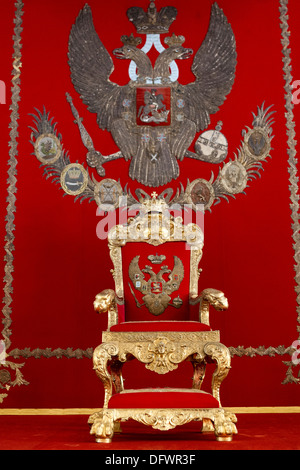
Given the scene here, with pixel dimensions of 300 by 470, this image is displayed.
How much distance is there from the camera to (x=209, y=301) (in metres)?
3.04

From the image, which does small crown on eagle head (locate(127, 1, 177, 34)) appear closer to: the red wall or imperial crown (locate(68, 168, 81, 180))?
the red wall

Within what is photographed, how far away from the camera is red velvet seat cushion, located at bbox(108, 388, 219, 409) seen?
8.33 ft

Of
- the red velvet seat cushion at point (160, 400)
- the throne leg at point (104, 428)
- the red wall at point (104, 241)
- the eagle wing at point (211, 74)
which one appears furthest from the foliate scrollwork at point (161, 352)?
the eagle wing at point (211, 74)

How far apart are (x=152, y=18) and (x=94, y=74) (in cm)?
70

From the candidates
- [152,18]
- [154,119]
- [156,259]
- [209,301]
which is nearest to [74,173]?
[154,119]

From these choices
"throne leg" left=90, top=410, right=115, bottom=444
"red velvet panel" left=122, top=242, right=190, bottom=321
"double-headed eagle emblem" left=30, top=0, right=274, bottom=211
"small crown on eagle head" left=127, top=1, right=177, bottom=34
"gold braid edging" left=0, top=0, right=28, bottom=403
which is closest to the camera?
"throne leg" left=90, top=410, right=115, bottom=444

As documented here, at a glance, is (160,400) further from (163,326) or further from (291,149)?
(291,149)

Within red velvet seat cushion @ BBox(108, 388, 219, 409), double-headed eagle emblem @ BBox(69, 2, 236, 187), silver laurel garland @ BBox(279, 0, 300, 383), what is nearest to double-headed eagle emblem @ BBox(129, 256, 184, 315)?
red velvet seat cushion @ BBox(108, 388, 219, 409)

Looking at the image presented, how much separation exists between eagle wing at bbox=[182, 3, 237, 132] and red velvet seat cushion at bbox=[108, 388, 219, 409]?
2.49m

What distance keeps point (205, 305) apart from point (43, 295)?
1551 millimetres

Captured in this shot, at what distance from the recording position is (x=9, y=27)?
4.59 m

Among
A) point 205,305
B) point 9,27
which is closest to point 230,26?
point 9,27

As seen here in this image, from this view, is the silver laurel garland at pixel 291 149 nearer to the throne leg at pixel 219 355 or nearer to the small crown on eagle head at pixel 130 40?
the small crown on eagle head at pixel 130 40

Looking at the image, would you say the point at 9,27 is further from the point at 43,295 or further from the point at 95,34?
the point at 43,295
